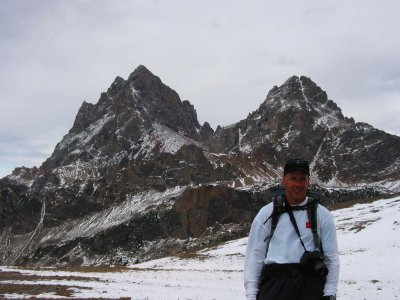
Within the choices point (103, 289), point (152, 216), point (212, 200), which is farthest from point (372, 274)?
point (152, 216)

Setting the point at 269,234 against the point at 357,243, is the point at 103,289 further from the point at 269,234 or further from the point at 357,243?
the point at 357,243

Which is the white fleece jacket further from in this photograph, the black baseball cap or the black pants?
the black baseball cap

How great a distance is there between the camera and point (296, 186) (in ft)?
20.5

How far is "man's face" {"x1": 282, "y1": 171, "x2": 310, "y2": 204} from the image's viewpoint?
6.21m

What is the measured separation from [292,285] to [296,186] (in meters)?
1.28

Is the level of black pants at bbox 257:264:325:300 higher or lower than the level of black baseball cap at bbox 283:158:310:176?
lower

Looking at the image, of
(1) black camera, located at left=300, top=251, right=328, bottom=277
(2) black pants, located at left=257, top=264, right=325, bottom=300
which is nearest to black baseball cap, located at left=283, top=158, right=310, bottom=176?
(1) black camera, located at left=300, top=251, right=328, bottom=277

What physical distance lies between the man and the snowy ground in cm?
1304

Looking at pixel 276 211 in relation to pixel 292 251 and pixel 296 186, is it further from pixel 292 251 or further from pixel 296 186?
pixel 292 251

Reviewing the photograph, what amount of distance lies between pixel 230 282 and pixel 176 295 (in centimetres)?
738

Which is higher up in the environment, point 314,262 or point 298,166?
point 298,166

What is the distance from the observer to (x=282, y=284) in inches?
232

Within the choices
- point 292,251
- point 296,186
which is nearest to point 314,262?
point 292,251

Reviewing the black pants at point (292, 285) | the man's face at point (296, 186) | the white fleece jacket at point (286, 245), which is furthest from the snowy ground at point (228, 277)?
the man's face at point (296, 186)
